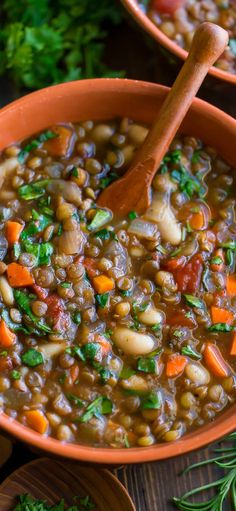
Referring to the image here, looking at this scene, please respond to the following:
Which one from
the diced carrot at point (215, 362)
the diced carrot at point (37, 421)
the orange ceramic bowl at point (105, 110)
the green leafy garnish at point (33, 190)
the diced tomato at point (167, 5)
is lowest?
the diced carrot at point (37, 421)

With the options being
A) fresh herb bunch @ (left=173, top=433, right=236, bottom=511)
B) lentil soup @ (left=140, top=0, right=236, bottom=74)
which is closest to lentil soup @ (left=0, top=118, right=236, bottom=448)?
fresh herb bunch @ (left=173, top=433, right=236, bottom=511)

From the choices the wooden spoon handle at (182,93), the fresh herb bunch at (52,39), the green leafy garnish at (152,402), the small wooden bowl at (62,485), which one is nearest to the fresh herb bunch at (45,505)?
the small wooden bowl at (62,485)

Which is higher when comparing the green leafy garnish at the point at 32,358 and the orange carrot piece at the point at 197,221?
the orange carrot piece at the point at 197,221

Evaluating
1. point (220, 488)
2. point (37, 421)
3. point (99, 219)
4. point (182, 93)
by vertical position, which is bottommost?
point (220, 488)

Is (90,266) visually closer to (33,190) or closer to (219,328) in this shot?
(33,190)

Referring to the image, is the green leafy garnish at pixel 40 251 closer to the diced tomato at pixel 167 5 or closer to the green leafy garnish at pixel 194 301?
the green leafy garnish at pixel 194 301

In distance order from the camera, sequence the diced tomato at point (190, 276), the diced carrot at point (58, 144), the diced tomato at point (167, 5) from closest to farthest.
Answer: the diced tomato at point (190, 276), the diced carrot at point (58, 144), the diced tomato at point (167, 5)

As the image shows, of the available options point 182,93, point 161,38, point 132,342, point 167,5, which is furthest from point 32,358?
point 167,5
